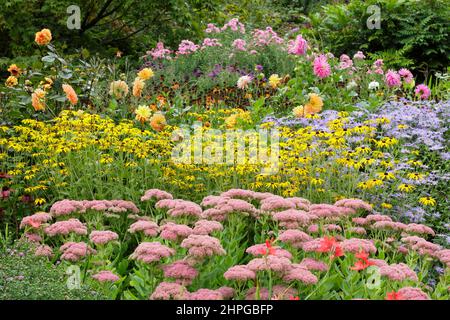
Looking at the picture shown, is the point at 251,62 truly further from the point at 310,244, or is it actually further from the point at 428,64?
the point at 310,244

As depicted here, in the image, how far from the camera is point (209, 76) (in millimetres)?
8156

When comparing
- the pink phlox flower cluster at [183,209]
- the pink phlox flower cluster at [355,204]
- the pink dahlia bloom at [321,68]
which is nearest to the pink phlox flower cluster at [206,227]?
the pink phlox flower cluster at [183,209]

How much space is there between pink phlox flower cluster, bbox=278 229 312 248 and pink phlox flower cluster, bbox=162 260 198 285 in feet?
1.64

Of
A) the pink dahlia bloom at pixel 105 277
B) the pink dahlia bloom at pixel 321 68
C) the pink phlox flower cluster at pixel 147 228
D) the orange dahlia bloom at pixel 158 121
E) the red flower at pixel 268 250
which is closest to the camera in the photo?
the red flower at pixel 268 250

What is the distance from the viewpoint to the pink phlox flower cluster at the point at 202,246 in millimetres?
3180

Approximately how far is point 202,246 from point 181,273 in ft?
0.54

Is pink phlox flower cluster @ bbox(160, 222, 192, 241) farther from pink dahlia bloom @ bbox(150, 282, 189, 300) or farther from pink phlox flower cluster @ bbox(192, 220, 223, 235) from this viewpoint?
pink dahlia bloom @ bbox(150, 282, 189, 300)

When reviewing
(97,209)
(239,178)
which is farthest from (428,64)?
(97,209)

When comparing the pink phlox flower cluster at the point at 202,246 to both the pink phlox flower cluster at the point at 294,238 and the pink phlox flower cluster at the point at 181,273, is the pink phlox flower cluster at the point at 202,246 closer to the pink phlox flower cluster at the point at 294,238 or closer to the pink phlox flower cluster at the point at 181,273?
the pink phlox flower cluster at the point at 181,273

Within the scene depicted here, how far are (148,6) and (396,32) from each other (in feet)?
12.6

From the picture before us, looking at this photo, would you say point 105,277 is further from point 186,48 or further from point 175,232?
point 186,48

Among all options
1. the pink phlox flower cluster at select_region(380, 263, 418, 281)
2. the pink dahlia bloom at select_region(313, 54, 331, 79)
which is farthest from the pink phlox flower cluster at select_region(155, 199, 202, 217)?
the pink dahlia bloom at select_region(313, 54, 331, 79)

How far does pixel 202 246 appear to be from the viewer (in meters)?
3.20

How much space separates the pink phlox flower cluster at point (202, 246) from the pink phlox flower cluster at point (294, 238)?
1.18ft
